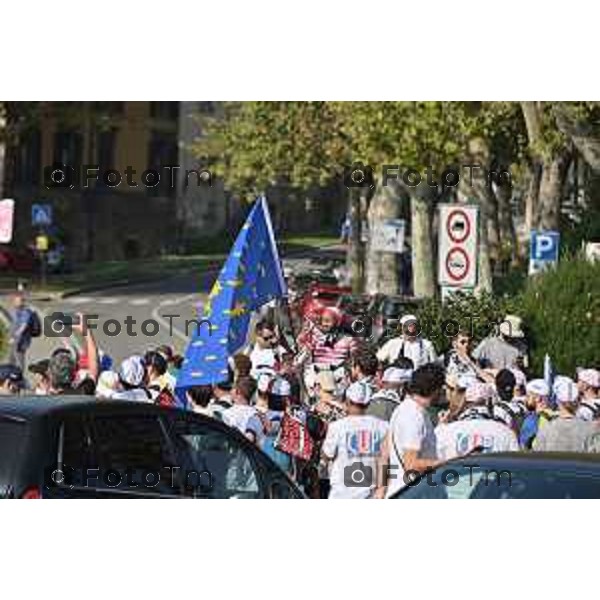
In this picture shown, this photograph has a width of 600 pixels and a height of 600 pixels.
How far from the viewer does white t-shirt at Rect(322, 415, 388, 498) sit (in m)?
10.6

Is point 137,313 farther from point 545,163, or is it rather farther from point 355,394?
point 545,163

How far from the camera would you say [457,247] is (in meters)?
11.6

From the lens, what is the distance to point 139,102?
10758 mm

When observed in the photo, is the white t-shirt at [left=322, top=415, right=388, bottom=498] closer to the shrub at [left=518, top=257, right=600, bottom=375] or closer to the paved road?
the paved road

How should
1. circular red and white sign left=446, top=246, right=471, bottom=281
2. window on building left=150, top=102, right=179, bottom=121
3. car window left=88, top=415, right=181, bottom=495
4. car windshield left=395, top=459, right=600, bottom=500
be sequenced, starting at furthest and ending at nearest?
circular red and white sign left=446, top=246, right=471, bottom=281
window on building left=150, top=102, right=179, bottom=121
car windshield left=395, top=459, right=600, bottom=500
car window left=88, top=415, right=181, bottom=495

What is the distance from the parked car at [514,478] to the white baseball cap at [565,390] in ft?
5.20

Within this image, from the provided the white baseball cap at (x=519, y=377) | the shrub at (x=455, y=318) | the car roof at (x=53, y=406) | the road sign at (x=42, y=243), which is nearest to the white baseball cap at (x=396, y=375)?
the shrub at (x=455, y=318)

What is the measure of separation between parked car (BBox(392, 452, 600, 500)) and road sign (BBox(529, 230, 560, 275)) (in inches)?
97.4

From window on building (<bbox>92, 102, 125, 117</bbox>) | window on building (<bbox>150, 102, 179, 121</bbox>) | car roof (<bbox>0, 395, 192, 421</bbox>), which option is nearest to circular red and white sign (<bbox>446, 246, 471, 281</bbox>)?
window on building (<bbox>150, 102, 179, 121</bbox>)

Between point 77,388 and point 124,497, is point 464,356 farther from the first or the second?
point 124,497

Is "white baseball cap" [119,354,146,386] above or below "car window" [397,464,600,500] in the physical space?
above

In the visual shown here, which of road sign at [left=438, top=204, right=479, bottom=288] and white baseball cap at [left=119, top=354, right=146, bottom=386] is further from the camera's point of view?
road sign at [left=438, top=204, right=479, bottom=288]
